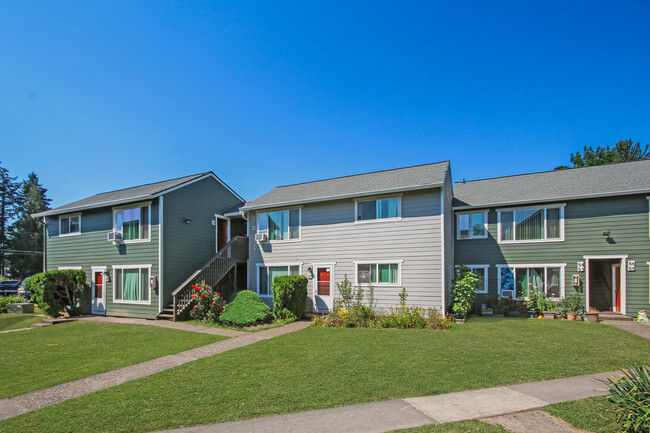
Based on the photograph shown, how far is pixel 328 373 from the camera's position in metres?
6.30

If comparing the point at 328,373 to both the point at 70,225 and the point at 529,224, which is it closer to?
the point at 529,224

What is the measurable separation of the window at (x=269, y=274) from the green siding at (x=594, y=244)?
8.52 m

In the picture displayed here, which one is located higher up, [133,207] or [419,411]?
[133,207]

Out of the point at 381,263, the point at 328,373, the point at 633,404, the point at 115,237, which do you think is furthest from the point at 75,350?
the point at 633,404

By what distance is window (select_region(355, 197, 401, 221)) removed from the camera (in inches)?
526

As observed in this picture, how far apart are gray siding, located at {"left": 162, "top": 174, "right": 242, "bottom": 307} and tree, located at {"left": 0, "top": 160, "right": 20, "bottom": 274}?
4590cm

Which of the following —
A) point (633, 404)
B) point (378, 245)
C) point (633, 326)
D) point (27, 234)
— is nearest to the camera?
point (633, 404)

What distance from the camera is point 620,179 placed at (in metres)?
14.0

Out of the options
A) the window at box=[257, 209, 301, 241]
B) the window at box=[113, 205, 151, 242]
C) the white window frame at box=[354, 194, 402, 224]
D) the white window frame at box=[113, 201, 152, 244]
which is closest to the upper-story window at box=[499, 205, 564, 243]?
the white window frame at box=[354, 194, 402, 224]

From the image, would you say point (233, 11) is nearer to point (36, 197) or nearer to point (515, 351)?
point (515, 351)

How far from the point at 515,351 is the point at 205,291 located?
10.9 m

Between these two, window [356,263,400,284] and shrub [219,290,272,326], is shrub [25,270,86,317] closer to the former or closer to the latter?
shrub [219,290,272,326]

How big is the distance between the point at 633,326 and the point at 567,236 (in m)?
3.79

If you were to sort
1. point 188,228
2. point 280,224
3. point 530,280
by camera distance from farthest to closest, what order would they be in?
point 188,228
point 280,224
point 530,280
